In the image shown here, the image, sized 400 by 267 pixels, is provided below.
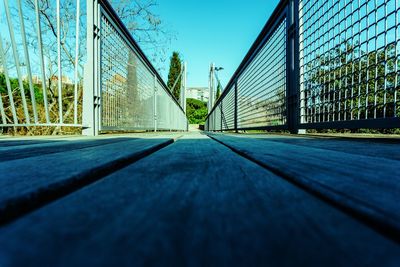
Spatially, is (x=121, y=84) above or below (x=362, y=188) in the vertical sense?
above

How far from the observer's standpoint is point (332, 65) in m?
2.15

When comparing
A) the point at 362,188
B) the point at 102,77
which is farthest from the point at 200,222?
the point at 102,77

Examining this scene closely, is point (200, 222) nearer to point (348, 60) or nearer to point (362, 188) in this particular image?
point (362, 188)

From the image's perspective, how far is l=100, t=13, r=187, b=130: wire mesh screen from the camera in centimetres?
349

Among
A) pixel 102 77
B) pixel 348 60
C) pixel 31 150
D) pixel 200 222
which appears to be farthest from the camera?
pixel 102 77

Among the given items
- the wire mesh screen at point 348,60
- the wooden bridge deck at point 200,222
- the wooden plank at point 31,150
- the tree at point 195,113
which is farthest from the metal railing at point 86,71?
the tree at point 195,113

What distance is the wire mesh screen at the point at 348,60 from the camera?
5.04ft

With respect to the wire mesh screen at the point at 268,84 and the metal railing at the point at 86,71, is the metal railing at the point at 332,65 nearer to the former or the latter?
the wire mesh screen at the point at 268,84

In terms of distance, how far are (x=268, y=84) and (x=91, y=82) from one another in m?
2.32

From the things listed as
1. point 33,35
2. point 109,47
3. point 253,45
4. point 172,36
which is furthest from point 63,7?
point 253,45

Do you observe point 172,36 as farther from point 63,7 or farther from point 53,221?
point 53,221

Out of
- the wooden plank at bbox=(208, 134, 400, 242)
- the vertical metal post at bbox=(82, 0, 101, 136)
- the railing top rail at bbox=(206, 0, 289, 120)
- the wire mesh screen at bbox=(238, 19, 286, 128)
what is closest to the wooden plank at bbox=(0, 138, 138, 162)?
the wooden plank at bbox=(208, 134, 400, 242)

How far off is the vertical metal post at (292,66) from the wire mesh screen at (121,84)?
2146 millimetres

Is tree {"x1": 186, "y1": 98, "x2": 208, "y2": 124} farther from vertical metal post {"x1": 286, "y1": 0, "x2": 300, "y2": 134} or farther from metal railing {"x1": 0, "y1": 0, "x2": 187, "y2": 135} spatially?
vertical metal post {"x1": 286, "y1": 0, "x2": 300, "y2": 134}
